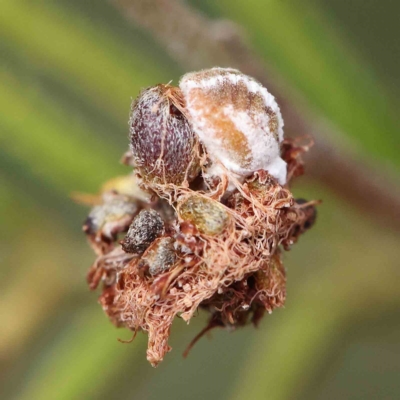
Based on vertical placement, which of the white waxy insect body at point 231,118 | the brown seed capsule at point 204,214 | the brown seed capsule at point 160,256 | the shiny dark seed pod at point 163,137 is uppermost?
the white waxy insect body at point 231,118

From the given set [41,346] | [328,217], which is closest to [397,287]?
[328,217]

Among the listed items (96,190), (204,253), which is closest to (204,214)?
(204,253)

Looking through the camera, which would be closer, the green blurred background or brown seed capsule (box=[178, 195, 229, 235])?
brown seed capsule (box=[178, 195, 229, 235])

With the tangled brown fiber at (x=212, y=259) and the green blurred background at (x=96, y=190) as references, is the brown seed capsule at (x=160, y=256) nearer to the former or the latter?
the tangled brown fiber at (x=212, y=259)

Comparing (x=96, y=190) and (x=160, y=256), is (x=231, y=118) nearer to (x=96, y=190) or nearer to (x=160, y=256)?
(x=160, y=256)

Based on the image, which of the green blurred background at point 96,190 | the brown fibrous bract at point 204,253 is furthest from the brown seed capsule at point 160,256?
the green blurred background at point 96,190

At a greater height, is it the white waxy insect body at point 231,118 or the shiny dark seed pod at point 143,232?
the white waxy insect body at point 231,118

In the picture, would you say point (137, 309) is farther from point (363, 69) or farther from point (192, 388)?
point (192, 388)

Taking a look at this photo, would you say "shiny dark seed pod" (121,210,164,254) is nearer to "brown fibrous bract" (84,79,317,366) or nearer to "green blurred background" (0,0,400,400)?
"brown fibrous bract" (84,79,317,366)

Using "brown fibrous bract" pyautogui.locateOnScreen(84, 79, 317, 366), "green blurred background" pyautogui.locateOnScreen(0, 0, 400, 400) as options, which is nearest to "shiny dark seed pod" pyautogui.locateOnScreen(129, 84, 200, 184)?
"brown fibrous bract" pyautogui.locateOnScreen(84, 79, 317, 366)
